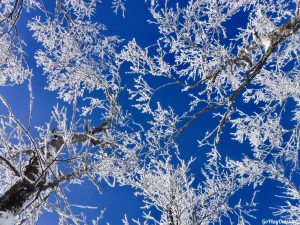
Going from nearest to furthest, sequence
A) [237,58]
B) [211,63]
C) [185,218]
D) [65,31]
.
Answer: [237,58], [211,63], [65,31], [185,218]

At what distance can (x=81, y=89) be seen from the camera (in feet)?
21.5

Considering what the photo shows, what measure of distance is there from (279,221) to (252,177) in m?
1.94

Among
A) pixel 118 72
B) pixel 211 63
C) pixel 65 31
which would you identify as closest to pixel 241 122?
pixel 211 63

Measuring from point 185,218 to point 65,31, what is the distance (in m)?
5.63

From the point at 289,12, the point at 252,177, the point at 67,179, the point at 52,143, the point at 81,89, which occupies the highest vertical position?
the point at 289,12

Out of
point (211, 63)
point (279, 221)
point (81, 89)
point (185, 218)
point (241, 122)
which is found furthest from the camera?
point (185, 218)

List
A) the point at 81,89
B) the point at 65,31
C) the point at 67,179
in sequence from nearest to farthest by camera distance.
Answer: the point at 67,179, the point at 65,31, the point at 81,89

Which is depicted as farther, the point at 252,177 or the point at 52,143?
the point at 252,177

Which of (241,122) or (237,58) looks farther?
(241,122)

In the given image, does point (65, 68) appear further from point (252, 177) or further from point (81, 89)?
point (252, 177)

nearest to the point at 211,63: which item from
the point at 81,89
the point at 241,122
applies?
the point at 241,122

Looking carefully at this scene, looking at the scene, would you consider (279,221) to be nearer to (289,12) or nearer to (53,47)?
(289,12)

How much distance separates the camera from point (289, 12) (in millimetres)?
5367

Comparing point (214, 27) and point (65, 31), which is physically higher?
point (214, 27)
